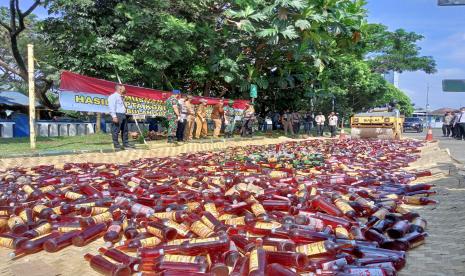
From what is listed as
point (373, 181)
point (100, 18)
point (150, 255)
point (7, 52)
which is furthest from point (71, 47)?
point (7, 52)

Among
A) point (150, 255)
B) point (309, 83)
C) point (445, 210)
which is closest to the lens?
point (150, 255)

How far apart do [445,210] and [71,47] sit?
16928 mm

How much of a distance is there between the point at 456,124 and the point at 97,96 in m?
22.8

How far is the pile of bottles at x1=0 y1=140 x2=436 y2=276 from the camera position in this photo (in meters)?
3.40

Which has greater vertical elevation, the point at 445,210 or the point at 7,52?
the point at 7,52

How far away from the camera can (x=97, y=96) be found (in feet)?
42.9

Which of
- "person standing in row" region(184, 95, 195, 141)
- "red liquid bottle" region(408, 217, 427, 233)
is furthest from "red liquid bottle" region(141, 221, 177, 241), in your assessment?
"person standing in row" region(184, 95, 195, 141)

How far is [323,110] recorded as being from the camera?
40.6 m

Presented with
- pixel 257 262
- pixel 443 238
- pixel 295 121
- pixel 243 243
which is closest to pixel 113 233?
pixel 243 243

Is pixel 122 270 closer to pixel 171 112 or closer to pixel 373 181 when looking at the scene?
pixel 373 181

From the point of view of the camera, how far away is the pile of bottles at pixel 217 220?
340 centimetres

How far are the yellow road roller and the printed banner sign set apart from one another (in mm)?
11456

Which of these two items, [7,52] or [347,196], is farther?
[7,52]

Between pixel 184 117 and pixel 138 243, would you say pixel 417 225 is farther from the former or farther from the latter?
pixel 184 117
